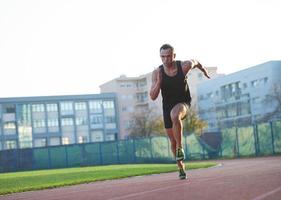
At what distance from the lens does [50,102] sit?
102 metres

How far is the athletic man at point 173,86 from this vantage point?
770 cm

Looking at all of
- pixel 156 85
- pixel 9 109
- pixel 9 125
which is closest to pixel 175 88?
pixel 156 85

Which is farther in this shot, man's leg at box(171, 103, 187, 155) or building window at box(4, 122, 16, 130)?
building window at box(4, 122, 16, 130)

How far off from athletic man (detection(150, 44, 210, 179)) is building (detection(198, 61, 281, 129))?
70.4m

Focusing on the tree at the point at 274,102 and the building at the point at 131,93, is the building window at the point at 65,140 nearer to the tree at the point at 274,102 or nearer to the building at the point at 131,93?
the building at the point at 131,93

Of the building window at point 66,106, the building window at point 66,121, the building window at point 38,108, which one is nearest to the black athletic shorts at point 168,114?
the building window at point 38,108

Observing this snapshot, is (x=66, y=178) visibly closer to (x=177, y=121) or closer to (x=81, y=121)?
(x=177, y=121)

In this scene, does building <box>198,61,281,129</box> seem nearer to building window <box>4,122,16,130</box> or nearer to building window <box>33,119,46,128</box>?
building window <box>33,119,46,128</box>

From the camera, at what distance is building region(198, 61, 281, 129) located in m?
81.2

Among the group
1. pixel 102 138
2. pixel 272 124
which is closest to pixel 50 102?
pixel 102 138

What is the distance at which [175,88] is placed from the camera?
307 inches

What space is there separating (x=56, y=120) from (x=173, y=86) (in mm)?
97119

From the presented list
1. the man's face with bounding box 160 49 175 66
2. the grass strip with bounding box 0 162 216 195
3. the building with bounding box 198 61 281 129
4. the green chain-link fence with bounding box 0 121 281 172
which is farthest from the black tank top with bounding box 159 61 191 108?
the building with bounding box 198 61 281 129

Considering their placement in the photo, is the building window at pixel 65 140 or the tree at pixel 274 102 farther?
the building window at pixel 65 140
